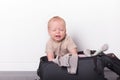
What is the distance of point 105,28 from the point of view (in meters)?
1.88

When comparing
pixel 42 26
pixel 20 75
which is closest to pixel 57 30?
pixel 42 26

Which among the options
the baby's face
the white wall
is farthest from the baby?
the white wall

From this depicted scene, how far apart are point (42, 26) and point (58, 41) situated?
19 centimetres

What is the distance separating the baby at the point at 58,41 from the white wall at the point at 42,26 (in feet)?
0.46

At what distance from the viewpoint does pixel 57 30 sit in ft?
5.60

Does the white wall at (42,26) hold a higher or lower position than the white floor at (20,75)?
higher

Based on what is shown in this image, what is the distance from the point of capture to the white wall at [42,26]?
1852 millimetres

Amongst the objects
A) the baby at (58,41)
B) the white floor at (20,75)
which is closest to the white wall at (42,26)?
the white floor at (20,75)

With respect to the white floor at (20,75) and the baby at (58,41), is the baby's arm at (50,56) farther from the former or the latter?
the white floor at (20,75)

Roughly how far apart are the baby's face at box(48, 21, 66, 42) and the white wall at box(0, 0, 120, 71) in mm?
160

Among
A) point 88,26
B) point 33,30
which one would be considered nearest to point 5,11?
point 33,30

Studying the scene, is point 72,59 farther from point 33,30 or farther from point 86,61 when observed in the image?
point 33,30

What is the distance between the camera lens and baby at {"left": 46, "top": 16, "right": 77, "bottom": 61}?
1.71 metres

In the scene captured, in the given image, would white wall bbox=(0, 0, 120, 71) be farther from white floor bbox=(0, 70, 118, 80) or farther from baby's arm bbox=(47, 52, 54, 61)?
baby's arm bbox=(47, 52, 54, 61)
